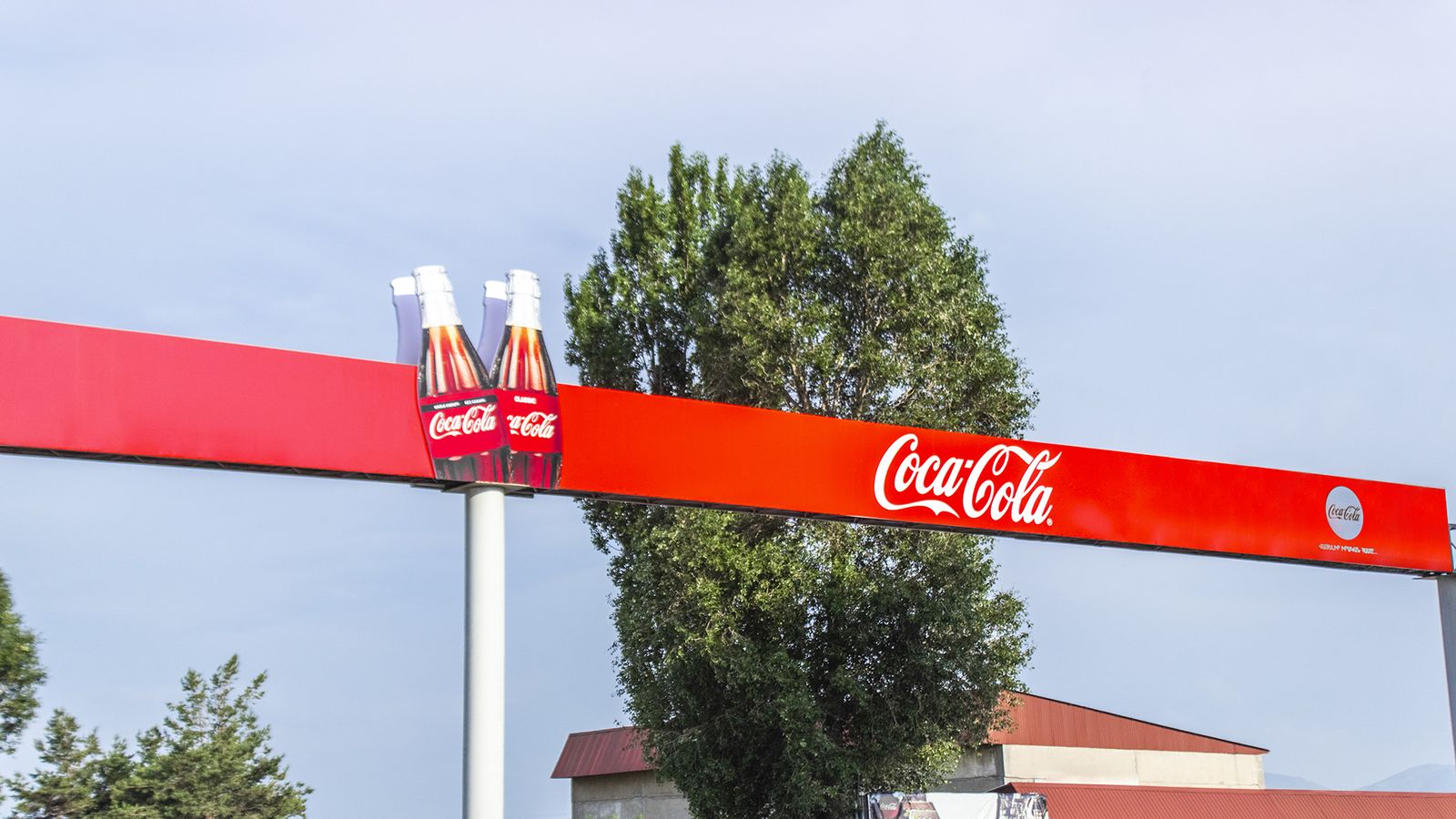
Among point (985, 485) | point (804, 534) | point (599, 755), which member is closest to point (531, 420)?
point (985, 485)

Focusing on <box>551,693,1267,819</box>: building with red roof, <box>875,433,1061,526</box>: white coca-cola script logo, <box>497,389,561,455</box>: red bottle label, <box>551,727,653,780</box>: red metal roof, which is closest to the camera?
<box>497,389,561,455</box>: red bottle label

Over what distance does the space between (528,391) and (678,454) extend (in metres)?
1.65

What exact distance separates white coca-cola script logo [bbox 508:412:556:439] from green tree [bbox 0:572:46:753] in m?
16.5

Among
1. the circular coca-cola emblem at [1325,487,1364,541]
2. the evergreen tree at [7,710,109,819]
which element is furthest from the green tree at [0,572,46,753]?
the circular coca-cola emblem at [1325,487,1364,541]

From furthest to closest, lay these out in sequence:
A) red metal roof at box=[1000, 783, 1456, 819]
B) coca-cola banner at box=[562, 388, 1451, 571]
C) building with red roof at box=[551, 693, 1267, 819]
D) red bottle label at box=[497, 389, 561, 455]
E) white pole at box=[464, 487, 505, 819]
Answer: building with red roof at box=[551, 693, 1267, 819] < red metal roof at box=[1000, 783, 1456, 819] < coca-cola banner at box=[562, 388, 1451, 571] < red bottle label at box=[497, 389, 561, 455] < white pole at box=[464, 487, 505, 819]

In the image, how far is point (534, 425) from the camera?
11961 millimetres

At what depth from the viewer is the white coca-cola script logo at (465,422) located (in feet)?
37.9

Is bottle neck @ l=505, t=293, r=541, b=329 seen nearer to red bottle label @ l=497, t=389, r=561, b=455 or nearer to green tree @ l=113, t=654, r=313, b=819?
red bottle label @ l=497, t=389, r=561, b=455

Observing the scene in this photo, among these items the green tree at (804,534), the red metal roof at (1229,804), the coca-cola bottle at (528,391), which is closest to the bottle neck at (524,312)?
the coca-cola bottle at (528,391)

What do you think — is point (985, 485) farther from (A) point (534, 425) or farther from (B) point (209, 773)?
(B) point (209, 773)

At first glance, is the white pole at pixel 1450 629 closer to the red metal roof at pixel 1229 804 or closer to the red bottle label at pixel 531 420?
the red metal roof at pixel 1229 804

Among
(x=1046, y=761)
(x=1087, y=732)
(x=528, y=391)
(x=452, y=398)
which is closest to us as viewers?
(x=452, y=398)

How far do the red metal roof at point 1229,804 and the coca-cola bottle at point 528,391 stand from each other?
1435cm

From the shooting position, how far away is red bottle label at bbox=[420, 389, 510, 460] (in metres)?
11.5
